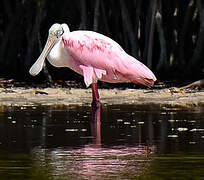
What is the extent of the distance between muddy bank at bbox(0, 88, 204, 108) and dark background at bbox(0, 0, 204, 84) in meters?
4.14

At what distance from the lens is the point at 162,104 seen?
13977mm

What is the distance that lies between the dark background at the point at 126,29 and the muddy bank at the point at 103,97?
414 centimetres

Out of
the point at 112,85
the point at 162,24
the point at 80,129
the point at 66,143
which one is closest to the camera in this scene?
the point at 66,143

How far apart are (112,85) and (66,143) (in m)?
9.61

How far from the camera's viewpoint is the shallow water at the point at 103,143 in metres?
7.42

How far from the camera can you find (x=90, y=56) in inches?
533

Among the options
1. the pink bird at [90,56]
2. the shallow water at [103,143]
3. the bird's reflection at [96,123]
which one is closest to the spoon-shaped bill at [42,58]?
the pink bird at [90,56]

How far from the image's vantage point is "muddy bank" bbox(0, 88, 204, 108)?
14312 mm

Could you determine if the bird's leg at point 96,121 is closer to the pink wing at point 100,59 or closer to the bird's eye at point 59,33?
the pink wing at point 100,59

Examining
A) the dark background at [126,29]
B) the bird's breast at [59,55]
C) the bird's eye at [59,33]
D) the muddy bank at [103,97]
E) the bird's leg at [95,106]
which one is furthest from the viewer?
the dark background at [126,29]

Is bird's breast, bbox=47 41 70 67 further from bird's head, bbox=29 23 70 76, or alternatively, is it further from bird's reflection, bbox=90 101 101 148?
bird's reflection, bbox=90 101 101 148

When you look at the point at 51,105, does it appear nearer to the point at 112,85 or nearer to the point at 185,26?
the point at 112,85

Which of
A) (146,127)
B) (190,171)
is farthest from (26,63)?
(190,171)

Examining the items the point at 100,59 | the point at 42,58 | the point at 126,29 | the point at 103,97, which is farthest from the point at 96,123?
the point at 126,29
